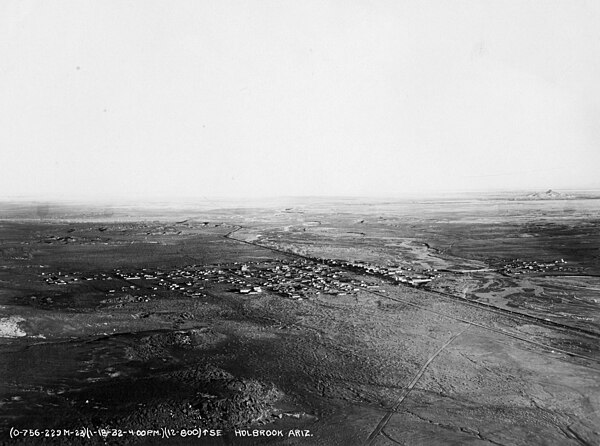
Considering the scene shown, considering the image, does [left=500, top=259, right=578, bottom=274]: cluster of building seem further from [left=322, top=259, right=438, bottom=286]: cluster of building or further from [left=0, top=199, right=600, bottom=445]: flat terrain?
[left=322, top=259, right=438, bottom=286]: cluster of building

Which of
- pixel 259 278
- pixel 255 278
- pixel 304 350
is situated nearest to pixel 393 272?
pixel 259 278

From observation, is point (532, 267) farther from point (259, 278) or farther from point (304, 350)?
point (304, 350)

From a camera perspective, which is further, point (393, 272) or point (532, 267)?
point (532, 267)

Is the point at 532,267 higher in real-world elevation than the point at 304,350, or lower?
higher

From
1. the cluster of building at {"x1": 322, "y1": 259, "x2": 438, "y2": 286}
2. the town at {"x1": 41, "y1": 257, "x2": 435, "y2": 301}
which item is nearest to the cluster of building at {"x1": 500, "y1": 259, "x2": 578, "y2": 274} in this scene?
the cluster of building at {"x1": 322, "y1": 259, "x2": 438, "y2": 286}

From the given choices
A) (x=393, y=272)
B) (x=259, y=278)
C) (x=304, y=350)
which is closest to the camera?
(x=304, y=350)

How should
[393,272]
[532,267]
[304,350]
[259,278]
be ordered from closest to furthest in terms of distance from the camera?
[304,350], [259,278], [393,272], [532,267]

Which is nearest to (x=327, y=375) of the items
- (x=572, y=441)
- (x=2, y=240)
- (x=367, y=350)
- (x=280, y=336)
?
(x=367, y=350)

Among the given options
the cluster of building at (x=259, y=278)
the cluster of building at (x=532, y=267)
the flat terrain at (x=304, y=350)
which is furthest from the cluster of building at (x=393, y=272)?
the cluster of building at (x=532, y=267)

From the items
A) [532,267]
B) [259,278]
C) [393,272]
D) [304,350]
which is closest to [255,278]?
[259,278]

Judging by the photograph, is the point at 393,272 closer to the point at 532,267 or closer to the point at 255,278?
the point at 255,278
